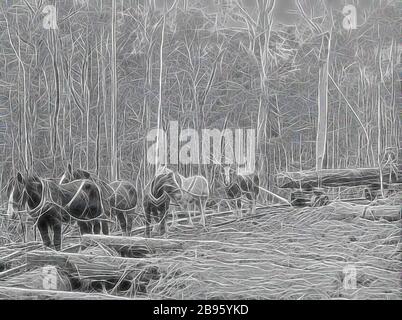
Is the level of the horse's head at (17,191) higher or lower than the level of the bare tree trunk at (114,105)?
lower

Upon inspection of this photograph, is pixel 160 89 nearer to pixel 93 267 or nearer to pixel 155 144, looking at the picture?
pixel 155 144

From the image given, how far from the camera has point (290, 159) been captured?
2.56 m

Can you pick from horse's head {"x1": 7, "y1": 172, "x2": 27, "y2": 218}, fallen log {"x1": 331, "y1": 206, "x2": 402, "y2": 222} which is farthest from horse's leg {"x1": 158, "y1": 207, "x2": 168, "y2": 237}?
fallen log {"x1": 331, "y1": 206, "x2": 402, "y2": 222}

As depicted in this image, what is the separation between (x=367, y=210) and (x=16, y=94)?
2.10m

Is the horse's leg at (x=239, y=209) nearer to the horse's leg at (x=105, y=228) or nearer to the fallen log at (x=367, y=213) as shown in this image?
the fallen log at (x=367, y=213)

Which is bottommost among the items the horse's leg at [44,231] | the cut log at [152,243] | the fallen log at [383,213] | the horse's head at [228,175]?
the cut log at [152,243]

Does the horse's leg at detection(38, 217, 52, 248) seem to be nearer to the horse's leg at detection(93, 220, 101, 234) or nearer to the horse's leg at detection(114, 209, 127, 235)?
the horse's leg at detection(93, 220, 101, 234)

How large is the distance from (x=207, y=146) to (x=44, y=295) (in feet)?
4.22

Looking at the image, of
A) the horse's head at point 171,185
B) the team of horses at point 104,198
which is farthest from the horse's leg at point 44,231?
the horse's head at point 171,185

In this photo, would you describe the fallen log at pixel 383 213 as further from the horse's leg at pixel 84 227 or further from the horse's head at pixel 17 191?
the horse's head at pixel 17 191

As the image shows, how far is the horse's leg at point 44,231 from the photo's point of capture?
2.63m

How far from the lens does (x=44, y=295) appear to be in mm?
2666

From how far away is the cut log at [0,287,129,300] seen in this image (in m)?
2.64

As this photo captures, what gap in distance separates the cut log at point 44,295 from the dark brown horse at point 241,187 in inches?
34.3
